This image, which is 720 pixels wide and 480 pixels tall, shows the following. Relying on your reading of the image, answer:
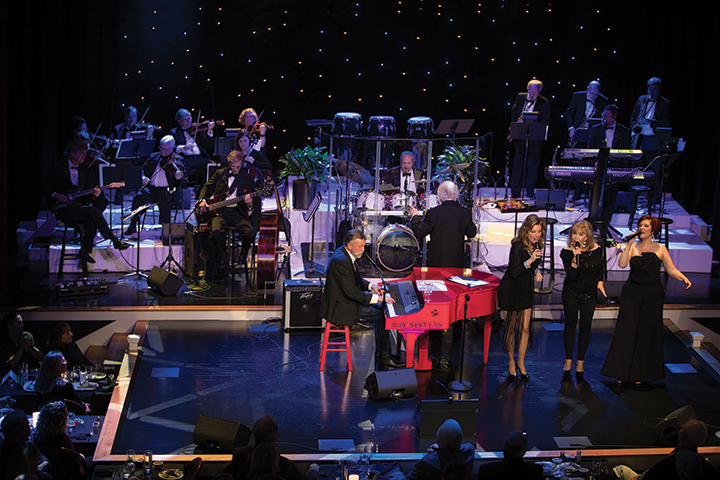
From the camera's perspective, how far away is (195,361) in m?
7.36

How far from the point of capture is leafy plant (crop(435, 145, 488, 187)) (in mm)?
10539

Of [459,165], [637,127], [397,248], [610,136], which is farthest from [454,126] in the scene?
[637,127]

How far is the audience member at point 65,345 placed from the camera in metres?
7.18

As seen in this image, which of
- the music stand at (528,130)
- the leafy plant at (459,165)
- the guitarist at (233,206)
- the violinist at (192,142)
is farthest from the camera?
the violinist at (192,142)

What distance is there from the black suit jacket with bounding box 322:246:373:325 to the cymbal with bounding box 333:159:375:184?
3.19 m

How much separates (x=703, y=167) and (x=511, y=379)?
7.28 metres

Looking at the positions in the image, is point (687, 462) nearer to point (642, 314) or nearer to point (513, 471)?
point (513, 471)

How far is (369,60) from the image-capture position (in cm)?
1403

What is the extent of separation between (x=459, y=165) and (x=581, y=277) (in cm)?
412

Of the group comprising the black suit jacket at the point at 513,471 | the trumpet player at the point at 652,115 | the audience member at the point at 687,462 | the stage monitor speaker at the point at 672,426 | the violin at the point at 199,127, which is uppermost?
the trumpet player at the point at 652,115

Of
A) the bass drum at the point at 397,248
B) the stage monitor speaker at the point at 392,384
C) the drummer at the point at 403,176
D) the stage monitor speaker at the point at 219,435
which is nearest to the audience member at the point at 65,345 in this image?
the stage monitor speaker at the point at 219,435

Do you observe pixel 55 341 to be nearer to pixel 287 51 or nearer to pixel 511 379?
pixel 511 379

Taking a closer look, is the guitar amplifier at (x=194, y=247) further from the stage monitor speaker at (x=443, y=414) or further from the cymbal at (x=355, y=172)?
the stage monitor speaker at (x=443, y=414)

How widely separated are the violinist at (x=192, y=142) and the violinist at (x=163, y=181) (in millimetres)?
891
